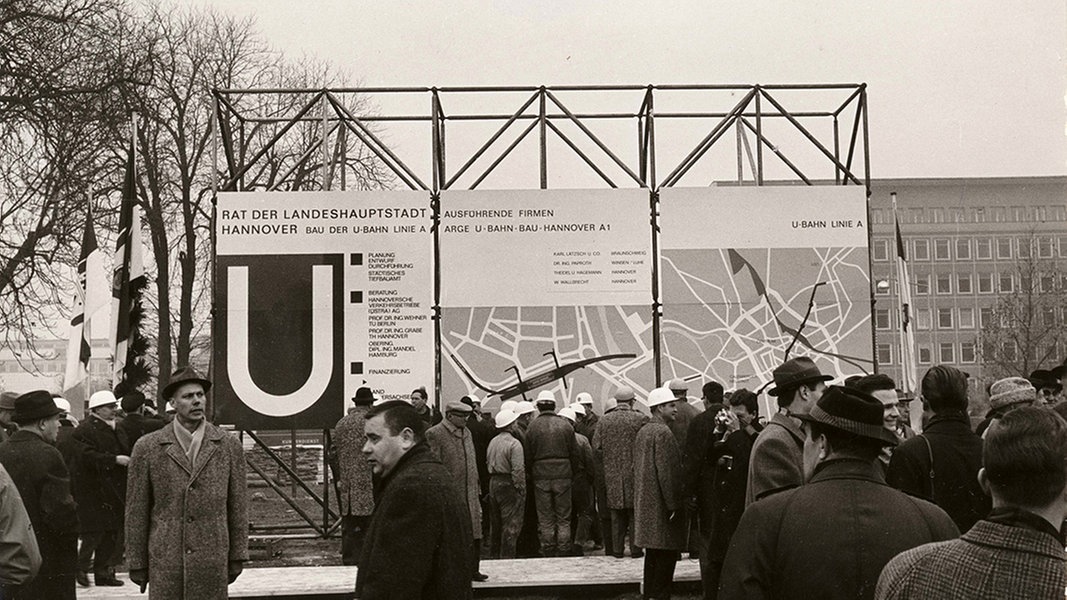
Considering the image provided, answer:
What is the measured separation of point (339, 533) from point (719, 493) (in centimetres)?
912

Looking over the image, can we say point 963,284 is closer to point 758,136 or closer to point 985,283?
point 985,283

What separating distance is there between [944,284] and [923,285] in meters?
1.64

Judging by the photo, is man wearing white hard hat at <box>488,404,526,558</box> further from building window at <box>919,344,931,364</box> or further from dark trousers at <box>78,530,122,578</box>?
building window at <box>919,344,931,364</box>

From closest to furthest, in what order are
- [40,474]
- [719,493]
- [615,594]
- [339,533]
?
[40,474], [719,493], [615,594], [339,533]

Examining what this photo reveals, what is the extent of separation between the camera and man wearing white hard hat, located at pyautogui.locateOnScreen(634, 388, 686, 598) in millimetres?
10664

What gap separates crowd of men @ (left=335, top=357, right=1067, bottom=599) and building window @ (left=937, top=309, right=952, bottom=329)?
69668 mm

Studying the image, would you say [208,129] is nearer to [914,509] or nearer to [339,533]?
[339,533]

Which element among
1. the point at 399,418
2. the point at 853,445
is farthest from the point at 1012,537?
the point at 399,418

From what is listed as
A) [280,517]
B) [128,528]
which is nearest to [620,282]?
[280,517]

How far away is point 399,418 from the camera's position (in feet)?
17.7

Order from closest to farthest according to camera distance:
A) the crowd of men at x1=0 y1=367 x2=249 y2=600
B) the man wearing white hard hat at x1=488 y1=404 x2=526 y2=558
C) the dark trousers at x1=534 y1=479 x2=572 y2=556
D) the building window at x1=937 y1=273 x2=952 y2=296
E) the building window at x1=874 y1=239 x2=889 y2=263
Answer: the crowd of men at x1=0 y1=367 x2=249 y2=600, the man wearing white hard hat at x1=488 y1=404 x2=526 y2=558, the dark trousers at x1=534 y1=479 x2=572 y2=556, the building window at x1=874 y1=239 x2=889 y2=263, the building window at x1=937 y1=273 x2=952 y2=296

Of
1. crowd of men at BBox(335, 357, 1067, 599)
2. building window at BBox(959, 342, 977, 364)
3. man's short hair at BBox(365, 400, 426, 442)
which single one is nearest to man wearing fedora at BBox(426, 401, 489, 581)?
crowd of men at BBox(335, 357, 1067, 599)

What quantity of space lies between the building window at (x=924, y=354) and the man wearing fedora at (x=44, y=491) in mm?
74260

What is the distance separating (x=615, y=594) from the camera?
11383 millimetres
